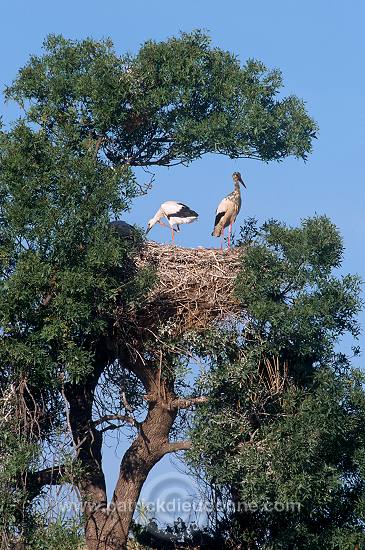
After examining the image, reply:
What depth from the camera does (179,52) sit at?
19328 millimetres

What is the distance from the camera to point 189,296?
18.1 meters

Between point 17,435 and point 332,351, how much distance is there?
4.85 m

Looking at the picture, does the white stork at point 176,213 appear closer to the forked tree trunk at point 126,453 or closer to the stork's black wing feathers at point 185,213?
the stork's black wing feathers at point 185,213

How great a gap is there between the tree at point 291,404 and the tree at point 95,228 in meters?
1.03

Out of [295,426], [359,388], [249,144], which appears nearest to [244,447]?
[295,426]

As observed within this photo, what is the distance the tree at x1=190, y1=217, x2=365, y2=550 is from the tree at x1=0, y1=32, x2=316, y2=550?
103cm

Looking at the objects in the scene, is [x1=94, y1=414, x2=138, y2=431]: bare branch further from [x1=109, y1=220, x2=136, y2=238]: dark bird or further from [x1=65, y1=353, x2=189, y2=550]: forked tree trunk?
[x1=109, y1=220, x2=136, y2=238]: dark bird

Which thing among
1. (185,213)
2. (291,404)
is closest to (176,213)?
(185,213)

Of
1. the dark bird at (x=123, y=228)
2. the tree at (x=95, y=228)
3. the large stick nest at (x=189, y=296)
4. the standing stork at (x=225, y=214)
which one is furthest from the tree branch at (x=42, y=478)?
the standing stork at (x=225, y=214)

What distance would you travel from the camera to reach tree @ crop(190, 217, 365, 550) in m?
17.4

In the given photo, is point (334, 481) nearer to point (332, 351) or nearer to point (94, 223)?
point (332, 351)

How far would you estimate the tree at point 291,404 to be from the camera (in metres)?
17.4

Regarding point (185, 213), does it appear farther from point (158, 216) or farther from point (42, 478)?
point (42, 478)

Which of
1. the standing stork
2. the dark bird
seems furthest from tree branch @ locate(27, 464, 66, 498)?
the standing stork
